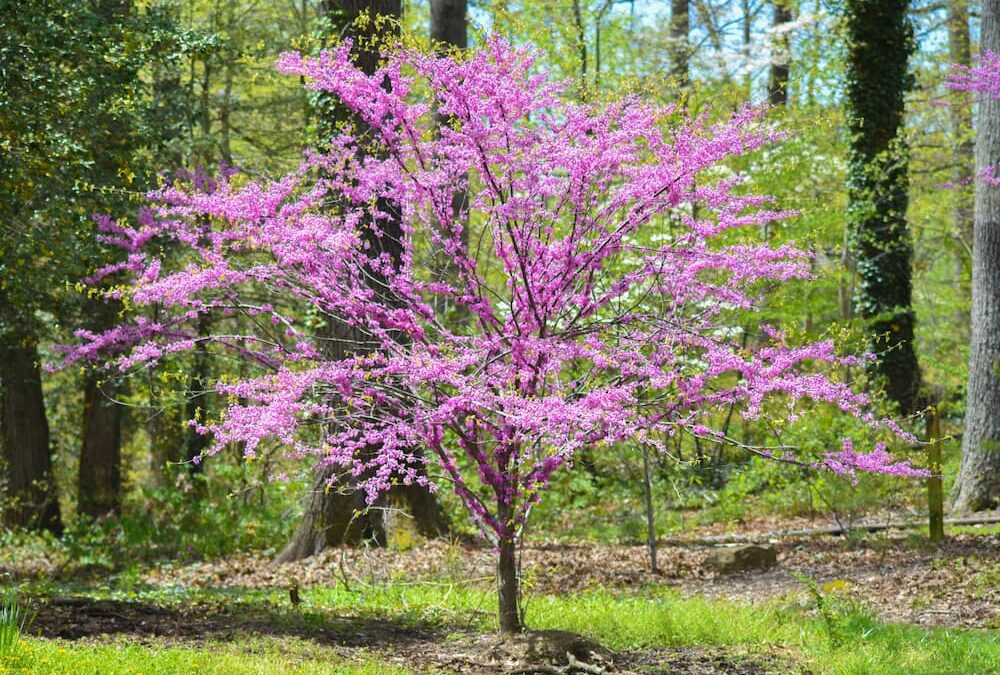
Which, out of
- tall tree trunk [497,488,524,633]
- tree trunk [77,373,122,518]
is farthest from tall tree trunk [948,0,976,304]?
tall tree trunk [497,488,524,633]

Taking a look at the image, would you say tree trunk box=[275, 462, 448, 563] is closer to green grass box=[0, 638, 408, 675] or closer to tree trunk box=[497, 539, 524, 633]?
green grass box=[0, 638, 408, 675]

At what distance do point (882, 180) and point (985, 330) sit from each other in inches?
148

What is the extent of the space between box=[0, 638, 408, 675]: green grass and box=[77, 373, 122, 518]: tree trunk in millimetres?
8298

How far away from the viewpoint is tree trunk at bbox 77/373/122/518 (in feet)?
45.4

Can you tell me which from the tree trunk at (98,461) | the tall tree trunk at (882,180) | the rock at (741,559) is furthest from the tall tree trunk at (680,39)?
the tree trunk at (98,461)

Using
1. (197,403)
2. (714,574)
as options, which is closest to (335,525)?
(714,574)

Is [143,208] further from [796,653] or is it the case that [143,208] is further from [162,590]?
[796,653]

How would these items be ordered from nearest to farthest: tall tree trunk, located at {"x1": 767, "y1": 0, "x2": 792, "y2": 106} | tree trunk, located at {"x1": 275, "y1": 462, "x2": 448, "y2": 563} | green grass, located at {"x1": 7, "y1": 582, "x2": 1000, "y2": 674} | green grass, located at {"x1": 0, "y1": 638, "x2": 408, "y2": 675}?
1. green grass, located at {"x1": 0, "y1": 638, "x2": 408, "y2": 675}
2. green grass, located at {"x1": 7, "y1": 582, "x2": 1000, "y2": 674}
3. tree trunk, located at {"x1": 275, "y1": 462, "x2": 448, "y2": 563}
4. tall tree trunk, located at {"x1": 767, "y1": 0, "x2": 792, "y2": 106}

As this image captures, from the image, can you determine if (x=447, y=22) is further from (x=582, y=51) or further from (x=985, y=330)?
(x=985, y=330)

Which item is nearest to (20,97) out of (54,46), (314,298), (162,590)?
(54,46)

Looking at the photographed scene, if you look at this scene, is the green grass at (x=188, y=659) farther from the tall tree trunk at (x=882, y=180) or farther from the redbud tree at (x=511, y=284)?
the tall tree trunk at (x=882, y=180)

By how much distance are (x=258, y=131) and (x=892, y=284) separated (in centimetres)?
1012

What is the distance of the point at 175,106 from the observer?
1203 centimetres

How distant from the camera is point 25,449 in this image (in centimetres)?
1310
